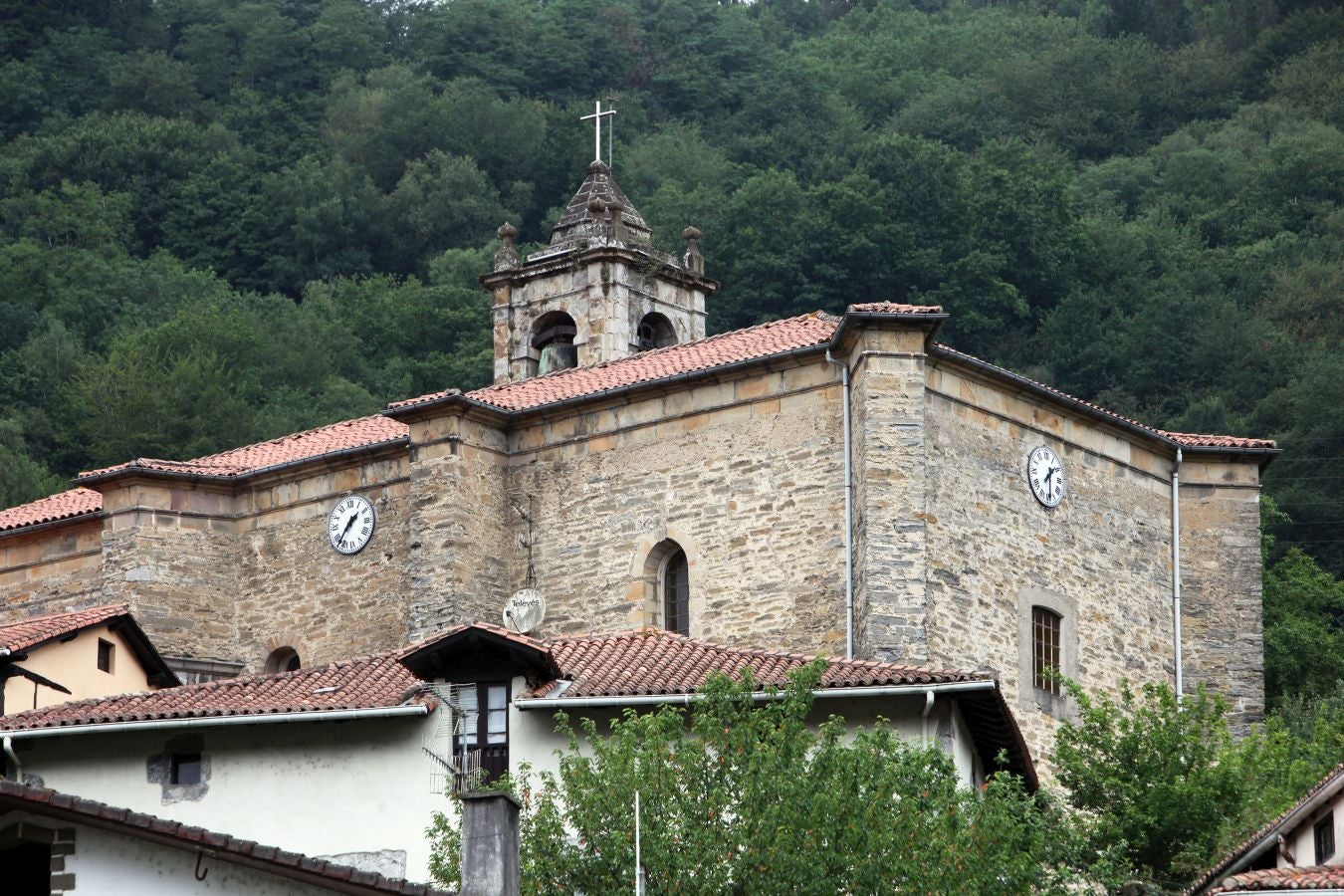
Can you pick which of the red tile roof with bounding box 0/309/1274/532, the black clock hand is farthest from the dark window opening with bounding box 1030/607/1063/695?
the black clock hand

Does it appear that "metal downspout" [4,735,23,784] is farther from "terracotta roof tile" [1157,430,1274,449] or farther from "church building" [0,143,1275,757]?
"terracotta roof tile" [1157,430,1274,449]

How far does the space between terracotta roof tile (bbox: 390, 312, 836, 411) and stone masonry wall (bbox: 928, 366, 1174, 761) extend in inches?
92.6

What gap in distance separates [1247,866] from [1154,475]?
13741mm

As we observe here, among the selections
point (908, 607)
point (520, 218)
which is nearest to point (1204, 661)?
point (908, 607)

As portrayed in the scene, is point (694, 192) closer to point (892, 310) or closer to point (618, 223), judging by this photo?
point (618, 223)

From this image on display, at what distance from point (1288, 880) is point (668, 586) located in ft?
53.6

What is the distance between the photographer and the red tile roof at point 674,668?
95.9ft

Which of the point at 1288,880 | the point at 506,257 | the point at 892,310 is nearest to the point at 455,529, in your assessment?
the point at 892,310

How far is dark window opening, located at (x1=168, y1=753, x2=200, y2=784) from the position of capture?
29797mm

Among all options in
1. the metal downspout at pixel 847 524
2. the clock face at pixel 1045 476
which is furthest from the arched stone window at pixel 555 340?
the clock face at pixel 1045 476

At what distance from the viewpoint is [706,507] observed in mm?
40750

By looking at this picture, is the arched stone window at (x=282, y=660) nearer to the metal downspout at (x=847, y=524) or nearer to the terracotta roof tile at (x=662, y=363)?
the terracotta roof tile at (x=662, y=363)

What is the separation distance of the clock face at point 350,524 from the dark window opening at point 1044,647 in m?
9.71

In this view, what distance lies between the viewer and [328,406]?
7300 cm
